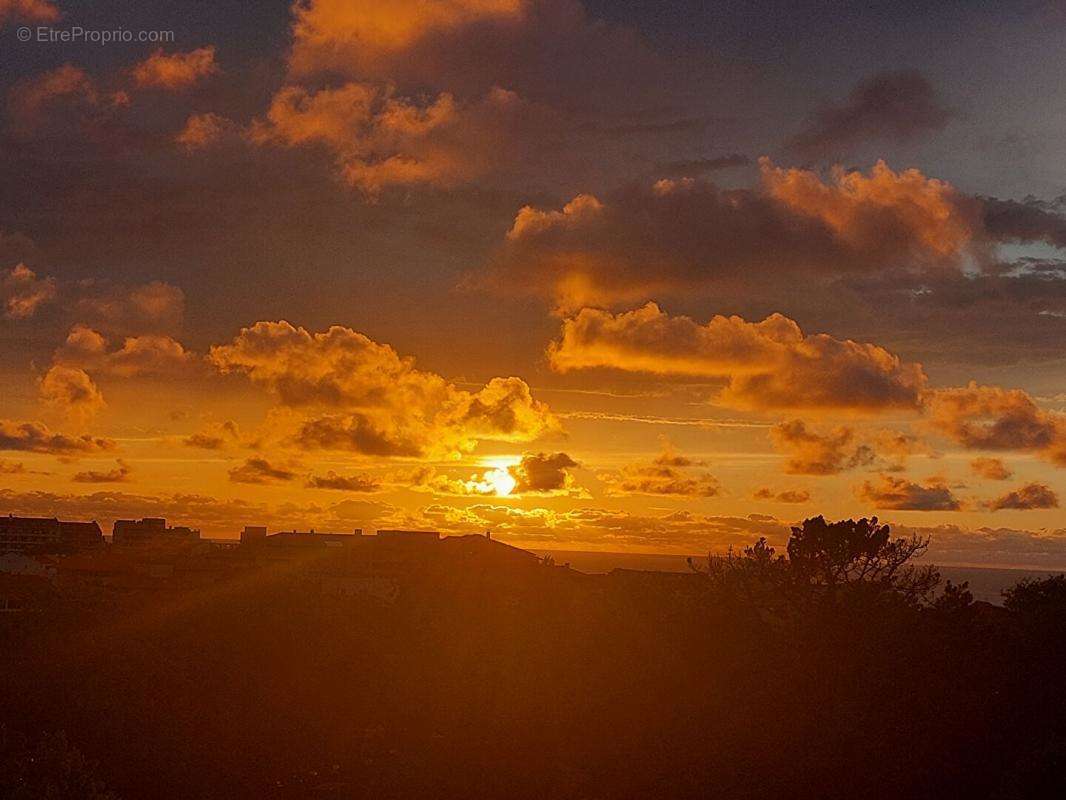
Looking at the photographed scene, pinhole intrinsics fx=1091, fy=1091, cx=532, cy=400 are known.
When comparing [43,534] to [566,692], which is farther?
[43,534]

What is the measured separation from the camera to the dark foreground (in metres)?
27.8

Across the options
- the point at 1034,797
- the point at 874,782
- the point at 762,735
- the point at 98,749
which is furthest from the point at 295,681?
the point at 1034,797

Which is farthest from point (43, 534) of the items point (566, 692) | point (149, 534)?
point (566, 692)

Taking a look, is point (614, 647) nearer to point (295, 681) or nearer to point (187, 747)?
point (295, 681)

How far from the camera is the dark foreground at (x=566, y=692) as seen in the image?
91.4 ft

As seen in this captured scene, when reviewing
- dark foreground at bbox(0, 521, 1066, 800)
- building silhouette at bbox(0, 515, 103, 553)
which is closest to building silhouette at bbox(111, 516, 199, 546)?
building silhouette at bbox(0, 515, 103, 553)

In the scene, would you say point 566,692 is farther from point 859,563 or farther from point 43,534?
point 43,534

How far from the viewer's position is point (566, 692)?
114ft

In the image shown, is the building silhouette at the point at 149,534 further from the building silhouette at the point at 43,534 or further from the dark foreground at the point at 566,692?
the dark foreground at the point at 566,692

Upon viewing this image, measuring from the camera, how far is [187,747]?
29.1m

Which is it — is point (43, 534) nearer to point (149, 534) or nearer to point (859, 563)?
point (149, 534)

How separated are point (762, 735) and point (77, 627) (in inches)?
983

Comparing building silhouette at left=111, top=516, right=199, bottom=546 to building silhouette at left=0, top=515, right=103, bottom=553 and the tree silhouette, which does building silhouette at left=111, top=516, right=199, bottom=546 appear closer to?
building silhouette at left=0, top=515, right=103, bottom=553

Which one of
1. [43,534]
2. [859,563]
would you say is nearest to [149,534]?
[43,534]
